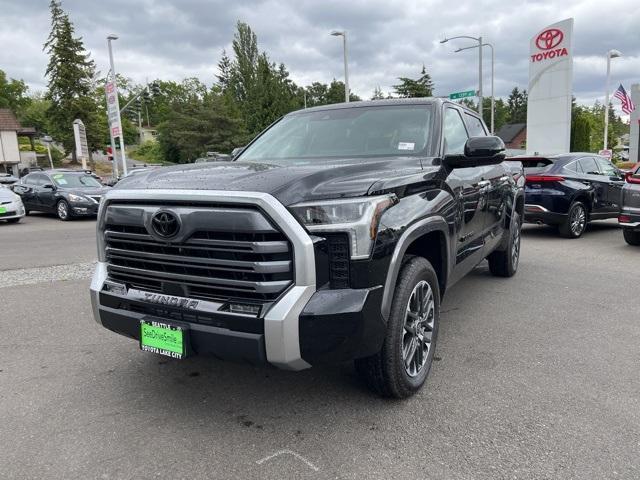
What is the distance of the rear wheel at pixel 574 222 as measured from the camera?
9148 millimetres

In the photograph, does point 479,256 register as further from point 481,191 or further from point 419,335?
point 419,335

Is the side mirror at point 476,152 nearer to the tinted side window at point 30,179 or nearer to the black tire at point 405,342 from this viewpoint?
the black tire at point 405,342

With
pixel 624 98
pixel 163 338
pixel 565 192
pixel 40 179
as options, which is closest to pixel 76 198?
pixel 40 179

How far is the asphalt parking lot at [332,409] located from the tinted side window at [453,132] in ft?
5.11

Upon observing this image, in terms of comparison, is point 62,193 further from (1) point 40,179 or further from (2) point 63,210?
(1) point 40,179

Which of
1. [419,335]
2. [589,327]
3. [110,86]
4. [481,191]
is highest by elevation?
[110,86]

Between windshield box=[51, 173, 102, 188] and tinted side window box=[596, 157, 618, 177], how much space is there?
45.6ft

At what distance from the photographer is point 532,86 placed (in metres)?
21.5

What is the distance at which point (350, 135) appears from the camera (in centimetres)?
394

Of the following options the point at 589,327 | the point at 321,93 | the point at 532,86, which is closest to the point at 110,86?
the point at 532,86

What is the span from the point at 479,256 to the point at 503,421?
203 centimetres

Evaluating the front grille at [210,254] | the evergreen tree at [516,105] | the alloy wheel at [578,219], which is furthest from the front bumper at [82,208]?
the evergreen tree at [516,105]

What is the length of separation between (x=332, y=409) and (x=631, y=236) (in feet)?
25.4

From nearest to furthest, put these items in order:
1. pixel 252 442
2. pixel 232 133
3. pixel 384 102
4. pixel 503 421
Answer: pixel 252 442, pixel 503 421, pixel 384 102, pixel 232 133
